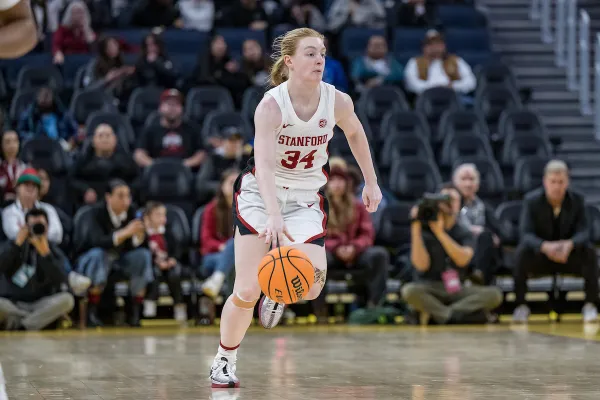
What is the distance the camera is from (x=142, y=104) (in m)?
13.8

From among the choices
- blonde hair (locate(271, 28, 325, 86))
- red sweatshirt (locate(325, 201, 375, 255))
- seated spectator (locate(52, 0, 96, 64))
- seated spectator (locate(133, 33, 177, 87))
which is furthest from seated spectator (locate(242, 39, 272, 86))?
blonde hair (locate(271, 28, 325, 86))

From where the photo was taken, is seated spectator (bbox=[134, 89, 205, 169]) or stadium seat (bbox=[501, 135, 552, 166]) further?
stadium seat (bbox=[501, 135, 552, 166])

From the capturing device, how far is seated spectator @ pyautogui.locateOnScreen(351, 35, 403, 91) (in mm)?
14383

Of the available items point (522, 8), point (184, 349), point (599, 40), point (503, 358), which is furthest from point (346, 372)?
point (522, 8)

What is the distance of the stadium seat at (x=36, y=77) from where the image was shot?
545 inches

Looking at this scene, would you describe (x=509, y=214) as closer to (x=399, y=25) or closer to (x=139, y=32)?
(x=399, y=25)

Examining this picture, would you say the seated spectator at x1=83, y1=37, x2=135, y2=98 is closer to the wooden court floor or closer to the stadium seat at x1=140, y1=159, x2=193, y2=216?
the stadium seat at x1=140, y1=159, x2=193, y2=216

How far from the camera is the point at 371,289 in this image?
451 inches

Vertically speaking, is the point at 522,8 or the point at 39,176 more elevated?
the point at 522,8

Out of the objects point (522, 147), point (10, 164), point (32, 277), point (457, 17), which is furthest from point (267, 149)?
point (457, 17)

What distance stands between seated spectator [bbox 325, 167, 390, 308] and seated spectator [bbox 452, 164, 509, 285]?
0.86 meters

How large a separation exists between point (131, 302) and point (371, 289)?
7.43 feet

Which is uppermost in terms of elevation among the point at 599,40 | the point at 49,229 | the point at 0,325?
the point at 599,40

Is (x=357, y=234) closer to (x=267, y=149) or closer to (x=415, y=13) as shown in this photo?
(x=415, y=13)
